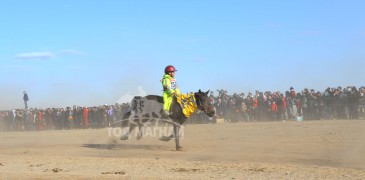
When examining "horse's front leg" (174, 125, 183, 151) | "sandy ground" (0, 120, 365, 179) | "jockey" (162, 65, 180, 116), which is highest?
"jockey" (162, 65, 180, 116)

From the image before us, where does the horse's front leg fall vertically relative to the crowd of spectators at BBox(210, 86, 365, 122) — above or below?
below

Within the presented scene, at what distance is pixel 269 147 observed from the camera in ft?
47.4

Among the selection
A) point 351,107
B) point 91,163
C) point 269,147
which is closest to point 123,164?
point 91,163

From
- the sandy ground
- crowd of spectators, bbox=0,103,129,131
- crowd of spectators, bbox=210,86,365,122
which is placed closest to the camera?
the sandy ground

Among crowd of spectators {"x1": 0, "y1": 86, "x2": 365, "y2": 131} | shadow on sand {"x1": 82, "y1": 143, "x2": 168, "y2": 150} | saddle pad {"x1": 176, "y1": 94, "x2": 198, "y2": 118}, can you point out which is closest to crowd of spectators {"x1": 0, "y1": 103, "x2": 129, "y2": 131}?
crowd of spectators {"x1": 0, "y1": 86, "x2": 365, "y2": 131}

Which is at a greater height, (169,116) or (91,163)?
(169,116)

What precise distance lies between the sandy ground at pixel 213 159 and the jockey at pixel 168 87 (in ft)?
4.47

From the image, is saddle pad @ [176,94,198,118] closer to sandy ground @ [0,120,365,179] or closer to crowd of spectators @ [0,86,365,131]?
sandy ground @ [0,120,365,179]

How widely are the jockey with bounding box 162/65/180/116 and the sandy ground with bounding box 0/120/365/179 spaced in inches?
53.6

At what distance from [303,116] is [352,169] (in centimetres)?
1719

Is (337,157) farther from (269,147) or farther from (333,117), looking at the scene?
(333,117)

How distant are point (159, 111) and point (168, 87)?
104 cm

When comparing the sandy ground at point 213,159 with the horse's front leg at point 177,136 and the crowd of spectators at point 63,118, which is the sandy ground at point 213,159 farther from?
the crowd of spectators at point 63,118

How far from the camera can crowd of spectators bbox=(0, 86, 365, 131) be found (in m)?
25.3
